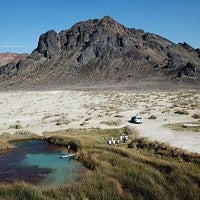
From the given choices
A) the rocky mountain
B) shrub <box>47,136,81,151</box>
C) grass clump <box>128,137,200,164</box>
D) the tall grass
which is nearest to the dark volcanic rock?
the rocky mountain

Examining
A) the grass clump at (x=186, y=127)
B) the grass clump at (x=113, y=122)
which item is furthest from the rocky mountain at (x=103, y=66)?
the grass clump at (x=186, y=127)

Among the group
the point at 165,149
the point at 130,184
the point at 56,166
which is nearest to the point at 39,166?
the point at 56,166

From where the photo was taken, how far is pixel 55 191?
69.4 ft

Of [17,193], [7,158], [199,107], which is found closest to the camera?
[17,193]

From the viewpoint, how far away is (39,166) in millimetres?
30141

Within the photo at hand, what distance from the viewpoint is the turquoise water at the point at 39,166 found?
85.8 feet

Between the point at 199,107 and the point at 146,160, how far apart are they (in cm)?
3925

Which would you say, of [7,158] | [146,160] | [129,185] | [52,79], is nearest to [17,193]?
[129,185]

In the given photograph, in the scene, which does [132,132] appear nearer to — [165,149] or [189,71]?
[165,149]

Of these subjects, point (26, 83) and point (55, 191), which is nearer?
point (55, 191)

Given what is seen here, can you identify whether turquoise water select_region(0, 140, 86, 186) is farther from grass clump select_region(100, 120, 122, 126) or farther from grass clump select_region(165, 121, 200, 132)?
grass clump select_region(165, 121, 200, 132)

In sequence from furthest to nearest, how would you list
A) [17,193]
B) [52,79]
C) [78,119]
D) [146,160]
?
[52,79]
[78,119]
[146,160]
[17,193]

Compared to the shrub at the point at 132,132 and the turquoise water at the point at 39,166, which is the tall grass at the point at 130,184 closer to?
the turquoise water at the point at 39,166

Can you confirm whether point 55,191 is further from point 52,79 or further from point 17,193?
point 52,79
